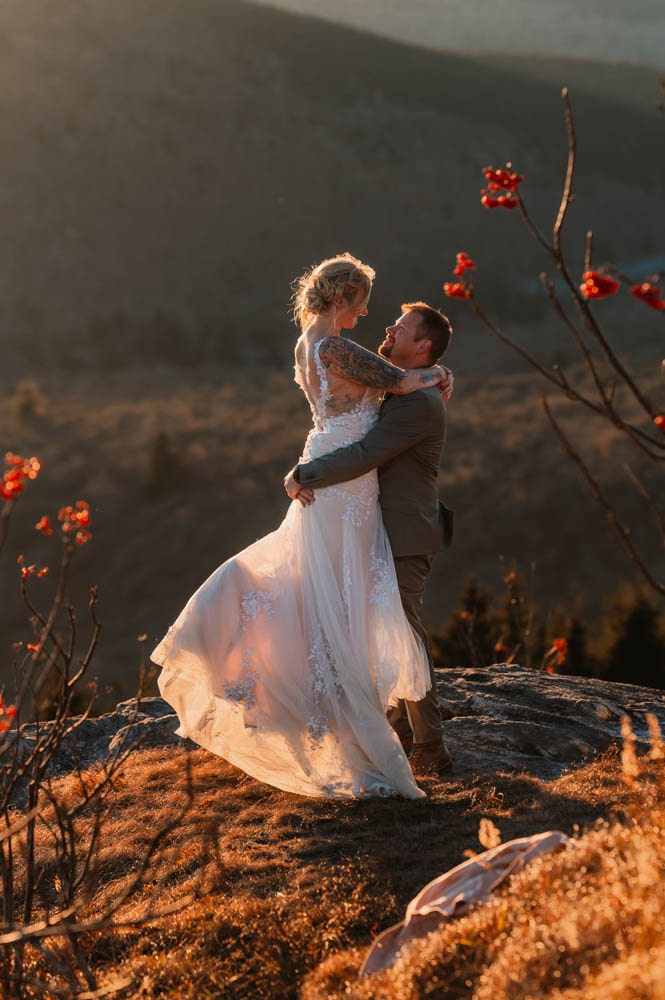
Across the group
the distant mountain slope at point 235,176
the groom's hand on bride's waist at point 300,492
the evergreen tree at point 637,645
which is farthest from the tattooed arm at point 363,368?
the distant mountain slope at point 235,176

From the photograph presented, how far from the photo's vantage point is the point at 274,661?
16.6 feet

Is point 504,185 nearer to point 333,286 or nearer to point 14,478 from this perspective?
point 14,478

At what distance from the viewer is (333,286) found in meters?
4.95

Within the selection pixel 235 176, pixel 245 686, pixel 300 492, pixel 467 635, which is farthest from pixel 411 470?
pixel 235 176

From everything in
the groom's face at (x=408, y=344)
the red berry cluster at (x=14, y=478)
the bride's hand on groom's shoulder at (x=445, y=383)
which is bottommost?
the red berry cluster at (x=14, y=478)

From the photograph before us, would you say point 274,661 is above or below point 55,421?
below

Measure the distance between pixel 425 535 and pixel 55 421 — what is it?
33.7 m

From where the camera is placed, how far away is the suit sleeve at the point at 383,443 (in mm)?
5062

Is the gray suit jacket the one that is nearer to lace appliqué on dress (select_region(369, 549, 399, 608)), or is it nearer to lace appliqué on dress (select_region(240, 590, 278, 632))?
lace appliqué on dress (select_region(369, 549, 399, 608))

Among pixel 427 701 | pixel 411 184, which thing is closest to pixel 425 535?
pixel 427 701

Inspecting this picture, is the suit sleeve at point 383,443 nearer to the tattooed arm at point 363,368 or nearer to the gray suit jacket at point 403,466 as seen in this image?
the gray suit jacket at point 403,466

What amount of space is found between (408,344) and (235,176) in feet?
225

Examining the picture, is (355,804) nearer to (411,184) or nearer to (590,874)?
(590,874)

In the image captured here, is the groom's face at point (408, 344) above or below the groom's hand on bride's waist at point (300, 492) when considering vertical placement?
above
